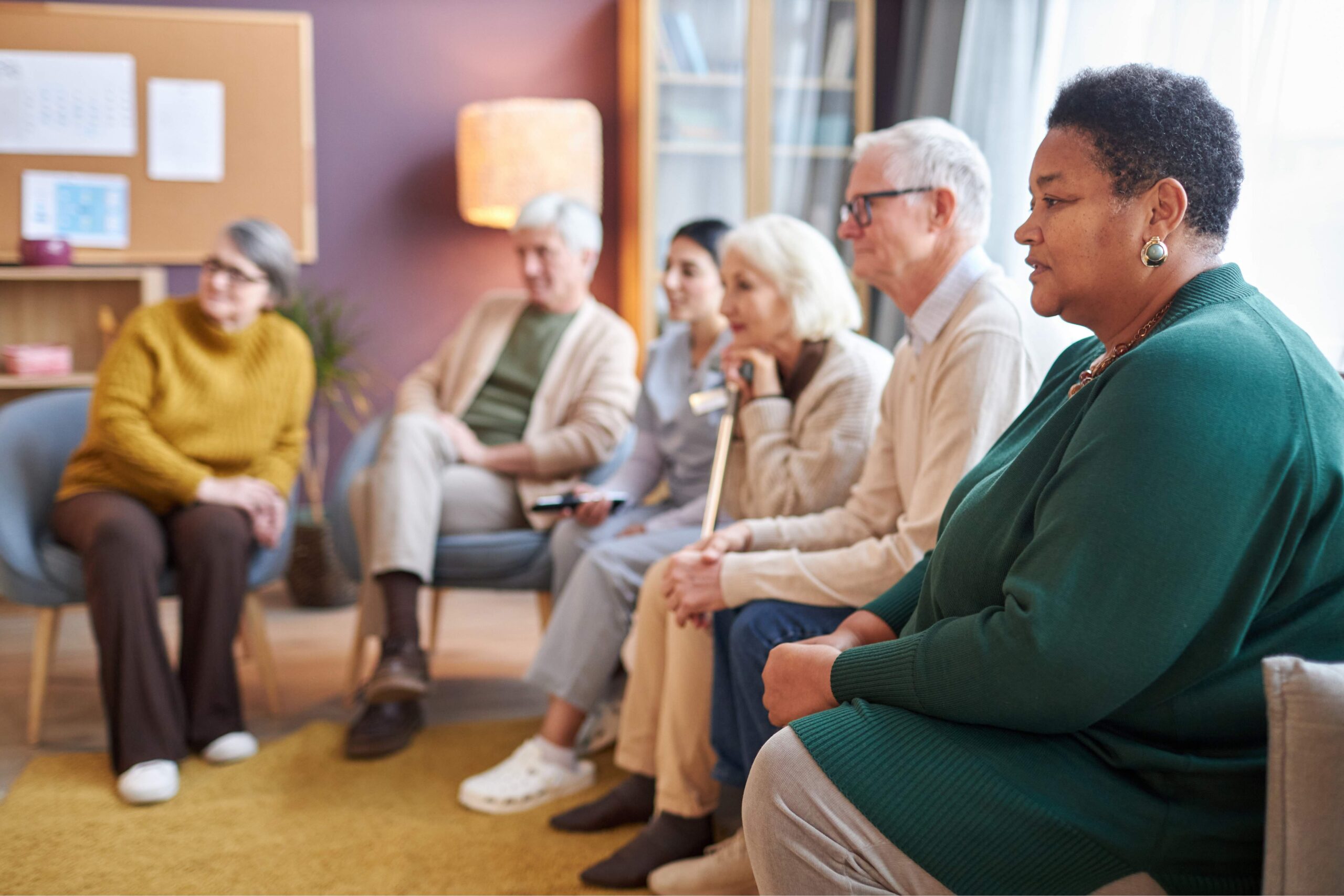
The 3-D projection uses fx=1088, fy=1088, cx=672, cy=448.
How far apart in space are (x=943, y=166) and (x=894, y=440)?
43 centimetres

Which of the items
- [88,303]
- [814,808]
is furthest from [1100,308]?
[88,303]

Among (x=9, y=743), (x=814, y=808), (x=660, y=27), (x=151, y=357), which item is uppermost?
(x=660, y=27)

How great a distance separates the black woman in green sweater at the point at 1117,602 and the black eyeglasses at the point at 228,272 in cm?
195

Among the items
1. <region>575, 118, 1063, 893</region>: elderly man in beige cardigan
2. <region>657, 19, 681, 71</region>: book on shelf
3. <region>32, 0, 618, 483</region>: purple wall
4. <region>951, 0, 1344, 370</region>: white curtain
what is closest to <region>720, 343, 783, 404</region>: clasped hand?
<region>575, 118, 1063, 893</region>: elderly man in beige cardigan

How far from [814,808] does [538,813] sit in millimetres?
1189

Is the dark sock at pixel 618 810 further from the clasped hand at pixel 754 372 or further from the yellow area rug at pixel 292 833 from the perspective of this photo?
the clasped hand at pixel 754 372

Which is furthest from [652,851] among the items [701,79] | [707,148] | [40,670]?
[701,79]

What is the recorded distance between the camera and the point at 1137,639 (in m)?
0.90

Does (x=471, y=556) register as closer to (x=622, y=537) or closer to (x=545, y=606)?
(x=545, y=606)

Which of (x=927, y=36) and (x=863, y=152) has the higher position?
(x=927, y=36)

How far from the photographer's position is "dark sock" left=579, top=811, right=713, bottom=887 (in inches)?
69.6

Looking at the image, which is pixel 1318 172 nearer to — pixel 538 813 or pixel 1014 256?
pixel 1014 256

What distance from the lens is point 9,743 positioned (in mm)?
2393

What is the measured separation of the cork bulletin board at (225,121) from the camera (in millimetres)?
3637
